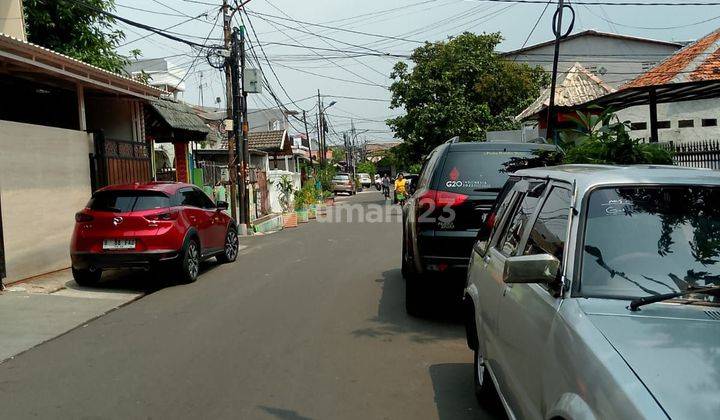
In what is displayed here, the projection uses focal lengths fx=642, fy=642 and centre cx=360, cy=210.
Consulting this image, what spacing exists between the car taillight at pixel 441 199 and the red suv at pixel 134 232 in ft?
16.6

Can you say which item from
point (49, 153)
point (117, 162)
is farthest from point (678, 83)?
point (117, 162)

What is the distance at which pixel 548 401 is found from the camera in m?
2.66

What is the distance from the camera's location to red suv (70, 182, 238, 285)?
391 inches

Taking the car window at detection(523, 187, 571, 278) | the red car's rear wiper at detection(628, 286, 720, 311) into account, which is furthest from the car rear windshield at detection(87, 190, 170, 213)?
the red car's rear wiper at detection(628, 286, 720, 311)

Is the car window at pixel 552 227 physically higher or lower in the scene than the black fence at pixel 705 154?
lower

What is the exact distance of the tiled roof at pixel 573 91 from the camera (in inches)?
771

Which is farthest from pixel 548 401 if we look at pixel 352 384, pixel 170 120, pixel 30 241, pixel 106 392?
pixel 170 120

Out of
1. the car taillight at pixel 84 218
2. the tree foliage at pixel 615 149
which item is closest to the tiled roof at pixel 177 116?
the car taillight at pixel 84 218

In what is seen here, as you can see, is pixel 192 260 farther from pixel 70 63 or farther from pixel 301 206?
pixel 301 206

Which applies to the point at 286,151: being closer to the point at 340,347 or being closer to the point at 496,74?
the point at 496,74

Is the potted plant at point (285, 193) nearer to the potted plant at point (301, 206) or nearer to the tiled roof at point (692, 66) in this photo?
the potted plant at point (301, 206)

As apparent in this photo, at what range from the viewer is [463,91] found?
109 ft

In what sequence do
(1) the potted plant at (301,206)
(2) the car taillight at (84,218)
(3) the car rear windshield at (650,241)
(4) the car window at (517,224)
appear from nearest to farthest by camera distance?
(3) the car rear windshield at (650,241) < (4) the car window at (517,224) < (2) the car taillight at (84,218) < (1) the potted plant at (301,206)

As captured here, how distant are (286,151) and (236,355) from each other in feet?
122
